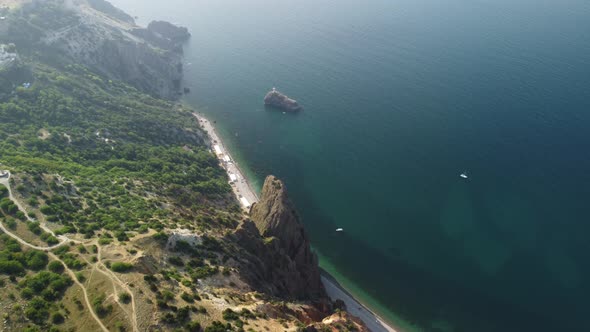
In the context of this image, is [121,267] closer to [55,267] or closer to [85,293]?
[85,293]

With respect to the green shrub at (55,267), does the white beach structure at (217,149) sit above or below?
above

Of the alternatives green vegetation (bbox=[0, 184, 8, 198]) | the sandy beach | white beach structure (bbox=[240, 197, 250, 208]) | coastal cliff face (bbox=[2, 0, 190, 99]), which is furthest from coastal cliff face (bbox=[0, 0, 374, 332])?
white beach structure (bbox=[240, 197, 250, 208])

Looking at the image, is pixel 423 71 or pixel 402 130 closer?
pixel 402 130

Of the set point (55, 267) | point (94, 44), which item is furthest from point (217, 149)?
point (55, 267)

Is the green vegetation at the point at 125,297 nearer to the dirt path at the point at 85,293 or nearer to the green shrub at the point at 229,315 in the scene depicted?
the dirt path at the point at 85,293

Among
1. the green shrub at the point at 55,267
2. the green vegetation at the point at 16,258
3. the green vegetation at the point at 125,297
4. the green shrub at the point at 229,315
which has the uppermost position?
the green shrub at the point at 229,315

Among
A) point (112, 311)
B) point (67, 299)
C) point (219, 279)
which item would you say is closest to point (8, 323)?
point (67, 299)

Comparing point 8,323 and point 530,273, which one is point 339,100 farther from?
point 8,323

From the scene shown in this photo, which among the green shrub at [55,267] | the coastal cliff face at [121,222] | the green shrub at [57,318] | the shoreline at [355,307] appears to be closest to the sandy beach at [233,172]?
the coastal cliff face at [121,222]
